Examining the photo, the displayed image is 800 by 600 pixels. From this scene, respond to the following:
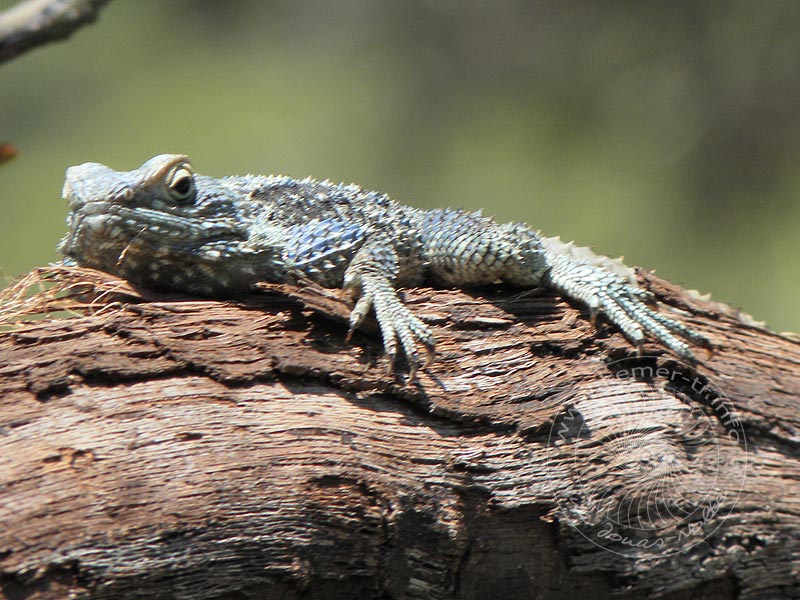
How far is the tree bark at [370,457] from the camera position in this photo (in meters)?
2.71

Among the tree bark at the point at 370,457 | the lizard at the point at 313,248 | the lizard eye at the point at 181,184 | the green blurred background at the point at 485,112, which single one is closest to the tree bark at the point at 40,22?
the lizard at the point at 313,248

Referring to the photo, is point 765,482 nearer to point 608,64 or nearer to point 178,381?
point 178,381

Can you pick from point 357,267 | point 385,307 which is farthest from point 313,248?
point 385,307

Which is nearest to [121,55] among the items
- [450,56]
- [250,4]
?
[250,4]

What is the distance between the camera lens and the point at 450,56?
12.8 metres

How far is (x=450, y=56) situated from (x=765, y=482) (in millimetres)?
10280

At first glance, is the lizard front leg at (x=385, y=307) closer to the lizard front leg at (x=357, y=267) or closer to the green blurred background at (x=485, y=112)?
the lizard front leg at (x=357, y=267)

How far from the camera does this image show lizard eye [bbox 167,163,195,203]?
3572mm

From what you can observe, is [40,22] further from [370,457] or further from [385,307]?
[370,457]

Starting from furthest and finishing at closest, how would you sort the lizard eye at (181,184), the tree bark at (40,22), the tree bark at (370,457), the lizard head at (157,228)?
the tree bark at (40,22), the lizard eye at (181,184), the lizard head at (157,228), the tree bark at (370,457)

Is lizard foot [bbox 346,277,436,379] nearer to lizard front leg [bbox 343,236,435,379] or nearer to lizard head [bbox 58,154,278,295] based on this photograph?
lizard front leg [bbox 343,236,435,379]

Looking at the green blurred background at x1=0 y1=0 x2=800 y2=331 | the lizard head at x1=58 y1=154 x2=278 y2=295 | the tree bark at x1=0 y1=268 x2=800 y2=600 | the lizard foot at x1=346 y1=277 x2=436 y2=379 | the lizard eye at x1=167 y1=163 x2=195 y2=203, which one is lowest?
the tree bark at x1=0 y1=268 x2=800 y2=600

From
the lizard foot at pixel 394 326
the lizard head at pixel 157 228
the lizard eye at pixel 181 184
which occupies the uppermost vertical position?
the lizard eye at pixel 181 184

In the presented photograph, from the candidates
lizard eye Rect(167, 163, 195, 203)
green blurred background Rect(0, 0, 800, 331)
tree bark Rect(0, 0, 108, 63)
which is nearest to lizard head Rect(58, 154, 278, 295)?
lizard eye Rect(167, 163, 195, 203)
